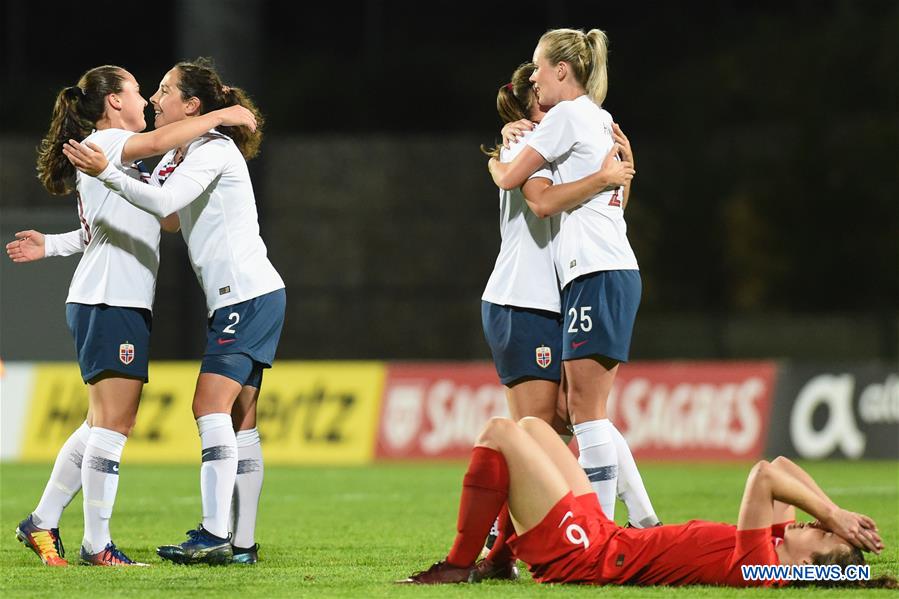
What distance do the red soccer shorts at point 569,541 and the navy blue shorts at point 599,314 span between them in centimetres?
96

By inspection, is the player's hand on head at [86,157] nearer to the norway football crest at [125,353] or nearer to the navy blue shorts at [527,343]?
the norway football crest at [125,353]

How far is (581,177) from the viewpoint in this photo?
6484mm

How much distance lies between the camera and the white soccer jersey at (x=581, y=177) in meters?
6.38

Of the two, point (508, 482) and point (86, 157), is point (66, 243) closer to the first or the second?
point (86, 157)

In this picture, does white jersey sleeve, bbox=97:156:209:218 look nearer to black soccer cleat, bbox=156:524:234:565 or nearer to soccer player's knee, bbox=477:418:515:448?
black soccer cleat, bbox=156:524:234:565

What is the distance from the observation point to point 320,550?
293 inches

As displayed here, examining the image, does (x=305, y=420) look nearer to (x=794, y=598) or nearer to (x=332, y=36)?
(x=794, y=598)

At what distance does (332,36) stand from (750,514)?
77.4ft

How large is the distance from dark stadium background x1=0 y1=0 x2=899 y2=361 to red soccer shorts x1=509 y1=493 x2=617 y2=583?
16809mm

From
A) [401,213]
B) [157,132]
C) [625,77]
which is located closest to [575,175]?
[157,132]

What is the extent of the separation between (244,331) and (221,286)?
0.22m

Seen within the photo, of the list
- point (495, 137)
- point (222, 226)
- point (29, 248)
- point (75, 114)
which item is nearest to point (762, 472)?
point (222, 226)

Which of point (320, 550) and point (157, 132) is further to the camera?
point (320, 550)

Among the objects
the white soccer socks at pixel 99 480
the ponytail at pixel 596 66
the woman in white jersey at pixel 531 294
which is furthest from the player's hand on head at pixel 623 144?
the white soccer socks at pixel 99 480
